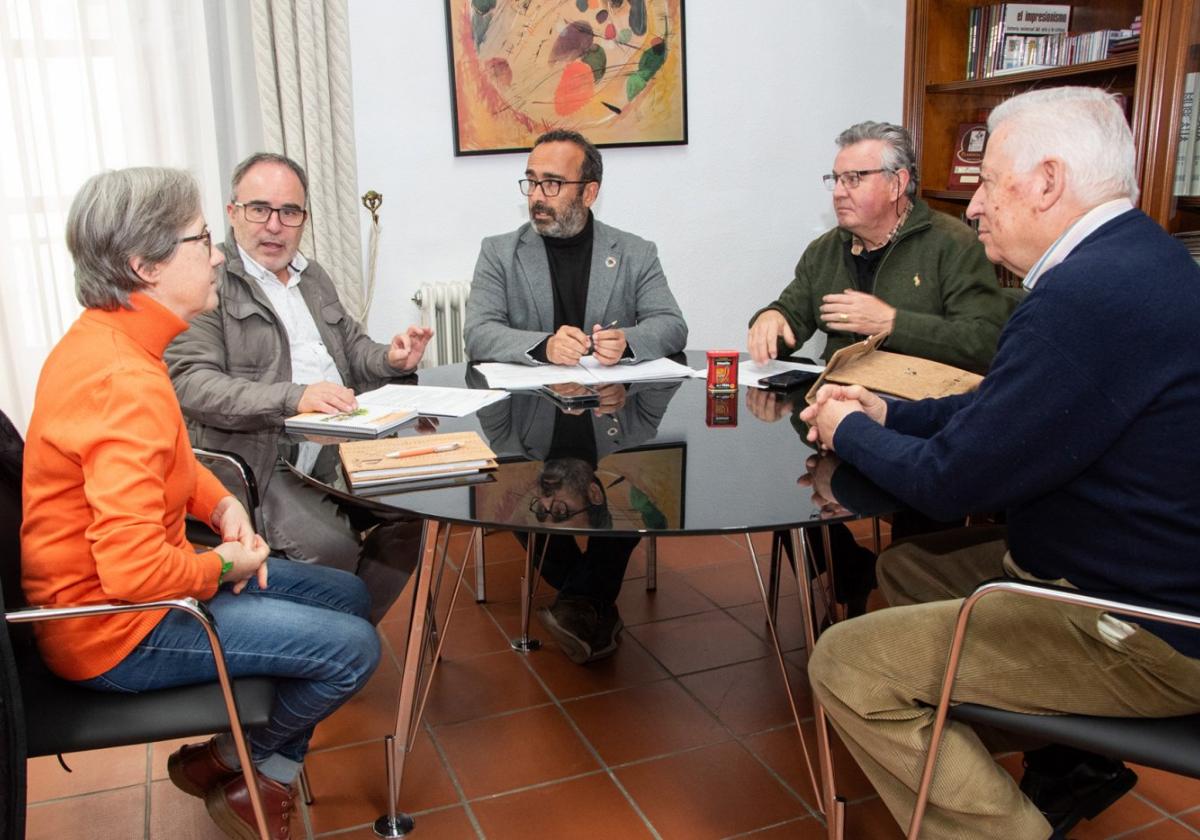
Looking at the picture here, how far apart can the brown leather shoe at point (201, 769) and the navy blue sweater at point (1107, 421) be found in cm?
125

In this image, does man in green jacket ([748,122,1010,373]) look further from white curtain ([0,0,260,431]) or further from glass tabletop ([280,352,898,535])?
white curtain ([0,0,260,431])

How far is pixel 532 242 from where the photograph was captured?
115 inches

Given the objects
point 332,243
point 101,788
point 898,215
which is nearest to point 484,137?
point 332,243

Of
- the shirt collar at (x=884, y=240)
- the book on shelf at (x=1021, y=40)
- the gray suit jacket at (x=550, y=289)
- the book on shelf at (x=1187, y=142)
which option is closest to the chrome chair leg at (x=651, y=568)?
the gray suit jacket at (x=550, y=289)

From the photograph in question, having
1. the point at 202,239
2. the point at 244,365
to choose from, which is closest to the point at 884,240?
the point at 244,365

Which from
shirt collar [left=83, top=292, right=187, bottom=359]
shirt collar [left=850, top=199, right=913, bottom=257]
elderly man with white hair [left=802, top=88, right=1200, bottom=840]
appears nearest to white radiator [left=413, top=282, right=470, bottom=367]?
Answer: shirt collar [left=850, top=199, right=913, bottom=257]

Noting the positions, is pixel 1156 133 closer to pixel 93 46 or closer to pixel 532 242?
pixel 532 242

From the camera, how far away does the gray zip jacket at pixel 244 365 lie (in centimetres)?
216

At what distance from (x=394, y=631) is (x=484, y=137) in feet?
5.73

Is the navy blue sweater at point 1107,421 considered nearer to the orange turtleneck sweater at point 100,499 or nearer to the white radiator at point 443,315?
the orange turtleneck sweater at point 100,499

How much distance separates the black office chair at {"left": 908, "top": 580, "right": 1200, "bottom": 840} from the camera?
1294 mm

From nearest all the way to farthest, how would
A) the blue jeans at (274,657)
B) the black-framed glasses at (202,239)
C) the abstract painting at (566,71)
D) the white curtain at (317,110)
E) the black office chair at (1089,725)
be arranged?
the black office chair at (1089,725) < the blue jeans at (274,657) < the black-framed glasses at (202,239) < the white curtain at (317,110) < the abstract painting at (566,71)

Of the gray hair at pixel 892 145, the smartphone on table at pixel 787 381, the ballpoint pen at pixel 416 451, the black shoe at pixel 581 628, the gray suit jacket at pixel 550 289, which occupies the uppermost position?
the gray hair at pixel 892 145

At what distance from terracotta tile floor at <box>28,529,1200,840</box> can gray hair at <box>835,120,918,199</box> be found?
1.26 m
